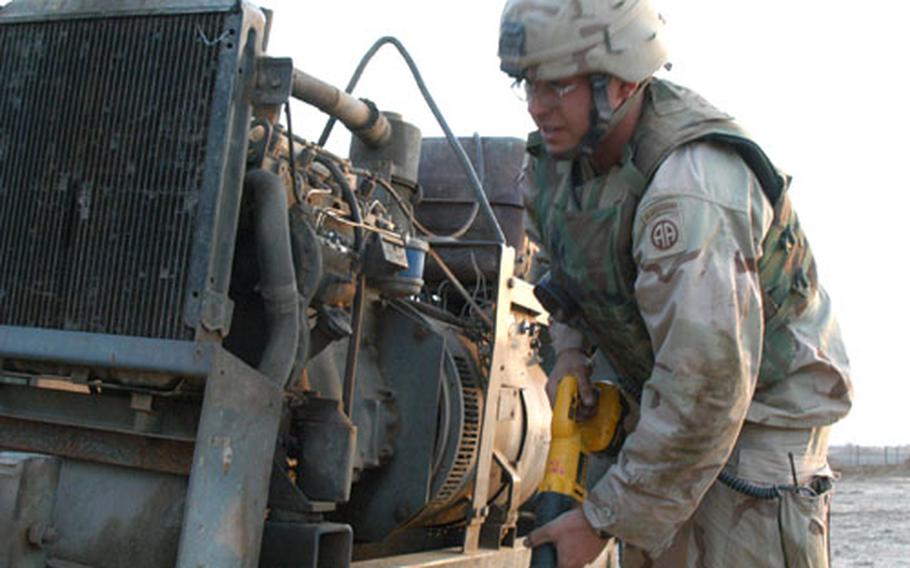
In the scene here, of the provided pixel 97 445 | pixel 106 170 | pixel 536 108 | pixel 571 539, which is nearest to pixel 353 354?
pixel 97 445

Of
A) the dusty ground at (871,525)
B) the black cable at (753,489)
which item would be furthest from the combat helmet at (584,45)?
the dusty ground at (871,525)

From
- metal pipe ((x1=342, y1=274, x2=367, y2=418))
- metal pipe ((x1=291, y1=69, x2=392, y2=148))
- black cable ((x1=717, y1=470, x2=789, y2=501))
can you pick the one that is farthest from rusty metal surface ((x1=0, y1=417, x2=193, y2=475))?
black cable ((x1=717, y1=470, x2=789, y2=501))

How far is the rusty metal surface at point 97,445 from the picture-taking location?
12.6 ft

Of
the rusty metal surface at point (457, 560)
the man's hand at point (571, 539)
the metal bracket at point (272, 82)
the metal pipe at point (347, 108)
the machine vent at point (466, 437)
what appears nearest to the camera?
the man's hand at point (571, 539)

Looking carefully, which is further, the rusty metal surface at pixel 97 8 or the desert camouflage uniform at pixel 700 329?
the rusty metal surface at pixel 97 8

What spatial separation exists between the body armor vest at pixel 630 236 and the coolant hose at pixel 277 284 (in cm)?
109

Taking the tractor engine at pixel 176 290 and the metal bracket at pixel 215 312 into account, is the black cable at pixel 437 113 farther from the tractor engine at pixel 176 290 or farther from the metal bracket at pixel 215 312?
the metal bracket at pixel 215 312

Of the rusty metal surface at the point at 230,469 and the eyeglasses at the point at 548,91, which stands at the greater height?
the eyeglasses at the point at 548,91

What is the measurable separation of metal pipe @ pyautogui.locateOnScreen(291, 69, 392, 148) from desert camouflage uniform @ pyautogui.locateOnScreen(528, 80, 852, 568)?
178cm

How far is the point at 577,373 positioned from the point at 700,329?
28.9 inches

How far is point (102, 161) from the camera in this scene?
402cm

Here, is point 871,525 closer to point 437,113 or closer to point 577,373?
point 437,113

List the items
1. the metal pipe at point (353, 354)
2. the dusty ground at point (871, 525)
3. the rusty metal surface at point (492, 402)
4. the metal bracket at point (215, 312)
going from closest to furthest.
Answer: the metal bracket at point (215, 312), the metal pipe at point (353, 354), the rusty metal surface at point (492, 402), the dusty ground at point (871, 525)

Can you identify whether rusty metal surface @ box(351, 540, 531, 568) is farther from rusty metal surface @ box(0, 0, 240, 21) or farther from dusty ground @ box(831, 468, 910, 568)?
dusty ground @ box(831, 468, 910, 568)
